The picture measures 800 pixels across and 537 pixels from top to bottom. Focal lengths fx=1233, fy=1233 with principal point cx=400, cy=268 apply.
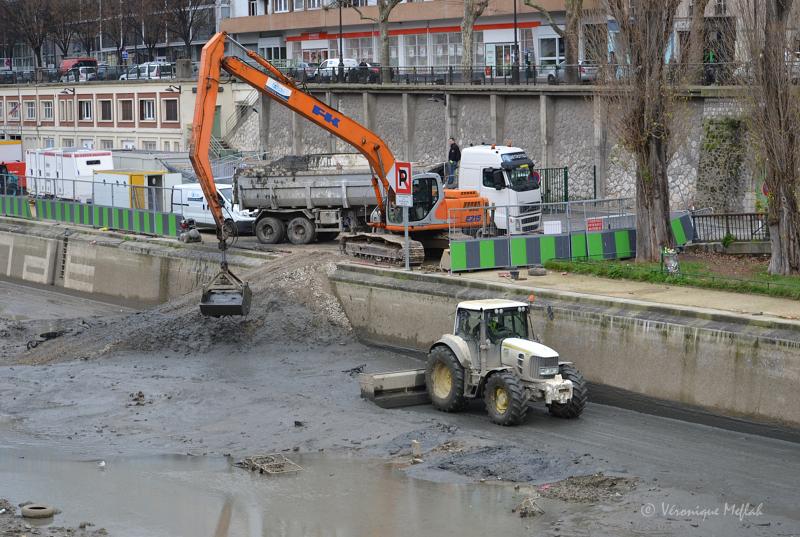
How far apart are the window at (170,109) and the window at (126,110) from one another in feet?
12.9

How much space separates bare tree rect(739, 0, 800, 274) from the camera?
90.8 ft

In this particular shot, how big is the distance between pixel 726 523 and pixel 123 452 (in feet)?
33.3

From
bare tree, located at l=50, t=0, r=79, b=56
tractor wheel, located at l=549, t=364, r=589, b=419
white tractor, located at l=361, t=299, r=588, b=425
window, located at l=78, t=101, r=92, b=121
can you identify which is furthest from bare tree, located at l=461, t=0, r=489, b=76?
bare tree, located at l=50, t=0, r=79, b=56

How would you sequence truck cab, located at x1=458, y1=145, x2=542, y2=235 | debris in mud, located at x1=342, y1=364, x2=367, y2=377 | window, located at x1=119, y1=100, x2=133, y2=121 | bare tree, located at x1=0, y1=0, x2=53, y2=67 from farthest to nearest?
bare tree, located at x1=0, y1=0, x2=53, y2=67, window, located at x1=119, y1=100, x2=133, y2=121, truck cab, located at x1=458, y1=145, x2=542, y2=235, debris in mud, located at x1=342, y1=364, x2=367, y2=377

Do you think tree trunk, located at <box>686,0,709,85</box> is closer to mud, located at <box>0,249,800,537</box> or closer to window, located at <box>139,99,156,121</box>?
mud, located at <box>0,249,800,537</box>

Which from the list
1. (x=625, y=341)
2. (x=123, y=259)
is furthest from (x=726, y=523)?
(x=123, y=259)

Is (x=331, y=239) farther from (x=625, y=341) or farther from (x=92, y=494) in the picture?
→ (x=92, y=494)

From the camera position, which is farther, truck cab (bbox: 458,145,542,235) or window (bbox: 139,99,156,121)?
window (bbox: 139,99,156,121)

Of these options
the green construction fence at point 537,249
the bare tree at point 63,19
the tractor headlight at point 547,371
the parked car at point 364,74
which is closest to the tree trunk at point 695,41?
the green construction fence at point 537,249

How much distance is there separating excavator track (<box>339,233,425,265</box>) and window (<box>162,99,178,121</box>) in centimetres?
3395

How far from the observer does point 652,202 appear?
30.7 metres

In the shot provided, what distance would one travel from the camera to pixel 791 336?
22.4 m

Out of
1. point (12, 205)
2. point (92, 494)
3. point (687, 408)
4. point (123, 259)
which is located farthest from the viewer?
point (12, 205)

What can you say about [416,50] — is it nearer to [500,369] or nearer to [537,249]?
[537,249]
